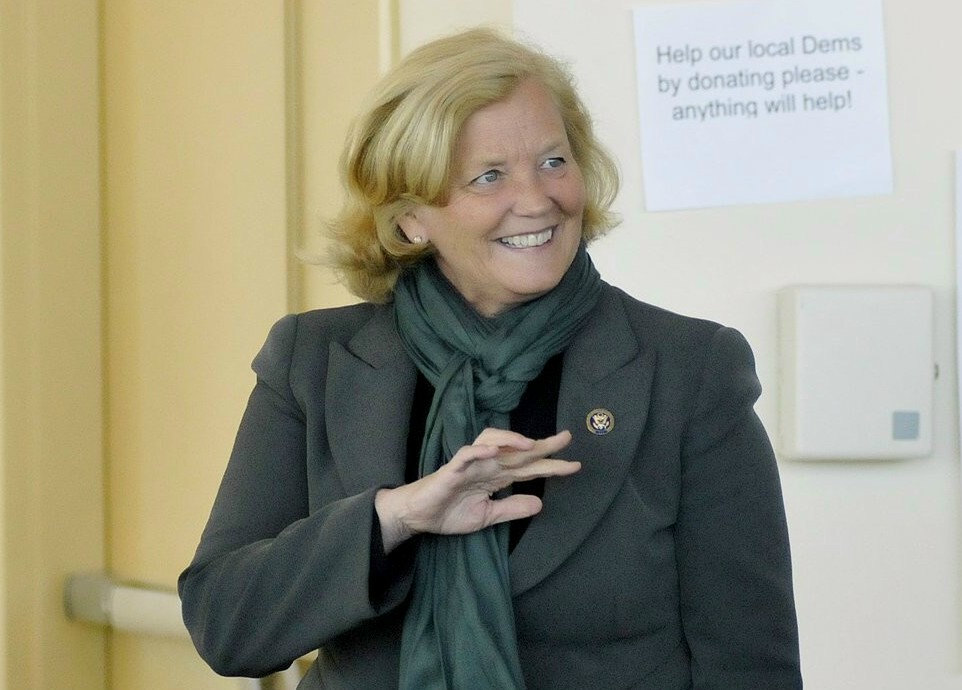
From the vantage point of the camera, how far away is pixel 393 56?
2.23 metres

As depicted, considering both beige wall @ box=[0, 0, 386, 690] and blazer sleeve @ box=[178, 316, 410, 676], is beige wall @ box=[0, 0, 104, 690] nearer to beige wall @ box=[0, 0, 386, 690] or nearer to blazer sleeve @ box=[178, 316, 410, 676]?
beige wall @ box=[0, 0, 386, 690]

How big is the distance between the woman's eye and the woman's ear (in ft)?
0.37

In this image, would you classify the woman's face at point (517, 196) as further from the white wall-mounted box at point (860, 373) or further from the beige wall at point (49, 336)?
the beige wall at point (49, 336)

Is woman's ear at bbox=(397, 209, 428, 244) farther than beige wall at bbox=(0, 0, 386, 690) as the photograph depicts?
No

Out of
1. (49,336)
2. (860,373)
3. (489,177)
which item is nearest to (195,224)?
(49,336)

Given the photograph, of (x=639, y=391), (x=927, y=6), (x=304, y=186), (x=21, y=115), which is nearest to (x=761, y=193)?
(x=927, y=6)

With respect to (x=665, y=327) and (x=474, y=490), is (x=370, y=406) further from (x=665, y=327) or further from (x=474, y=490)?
(x=665, y=327)

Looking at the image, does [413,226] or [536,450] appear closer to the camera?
[536,450]

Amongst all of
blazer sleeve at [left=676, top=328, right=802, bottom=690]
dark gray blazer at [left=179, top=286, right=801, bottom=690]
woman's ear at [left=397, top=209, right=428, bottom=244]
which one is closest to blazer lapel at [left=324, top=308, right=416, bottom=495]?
dark gray blazer at [left=179, top=286, right=801, bottom=690]

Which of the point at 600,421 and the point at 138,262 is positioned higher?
the point at 138,262

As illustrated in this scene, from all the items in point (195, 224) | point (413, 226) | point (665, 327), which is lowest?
point (665, 327)

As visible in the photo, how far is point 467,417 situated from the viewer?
1.55 meters

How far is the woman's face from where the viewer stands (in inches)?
61.7

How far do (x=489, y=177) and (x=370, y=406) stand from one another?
286mm
